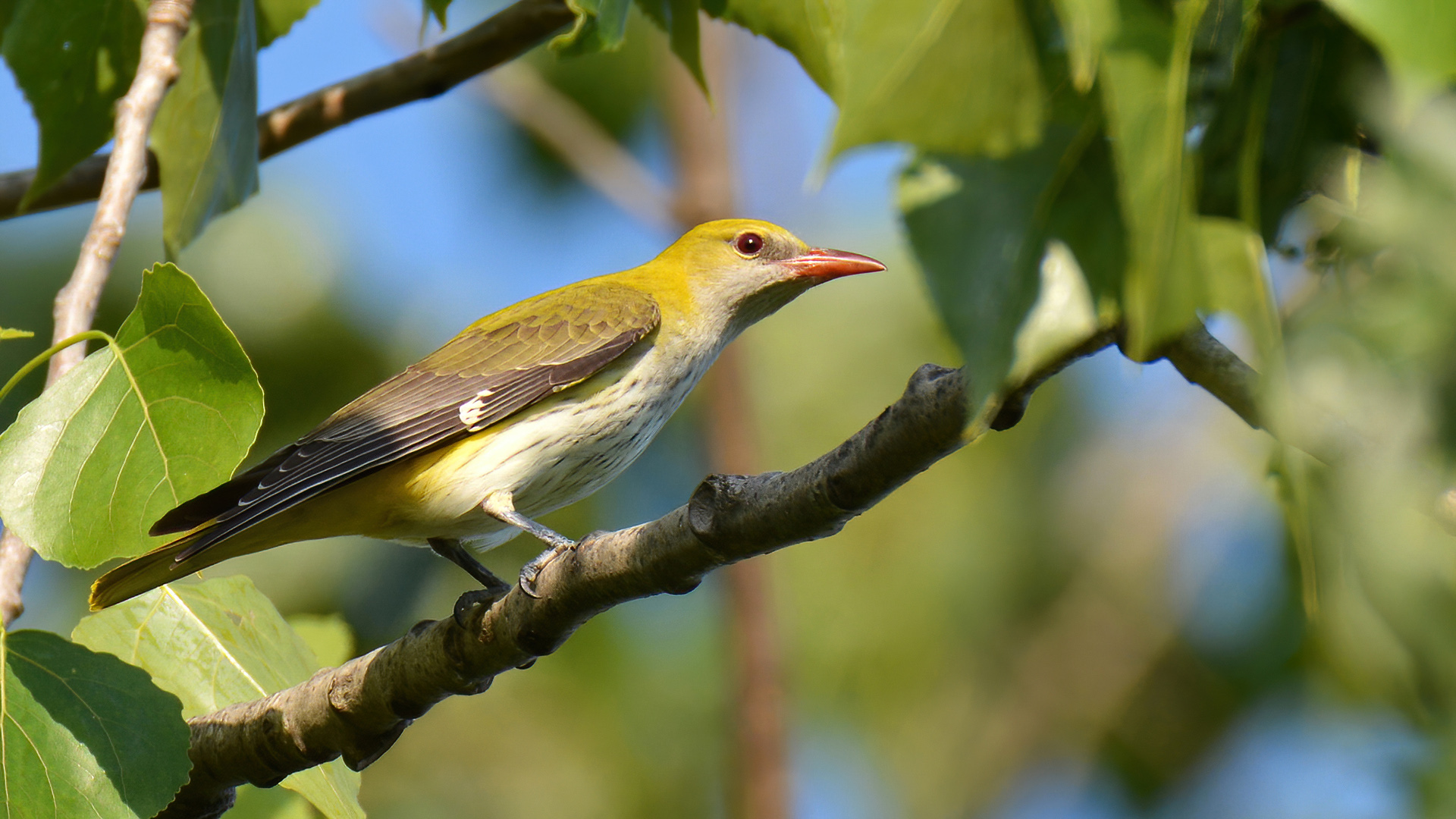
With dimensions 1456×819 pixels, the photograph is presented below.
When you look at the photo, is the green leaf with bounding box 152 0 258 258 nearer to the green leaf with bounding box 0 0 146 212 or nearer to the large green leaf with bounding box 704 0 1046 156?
the green leaf with bounding box 0 0 146 212

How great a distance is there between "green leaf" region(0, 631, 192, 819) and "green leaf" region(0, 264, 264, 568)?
273mm

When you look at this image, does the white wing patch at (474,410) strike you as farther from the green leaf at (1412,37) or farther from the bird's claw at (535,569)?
the green leaf at (1412,37)

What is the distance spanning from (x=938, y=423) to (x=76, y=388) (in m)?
1.53

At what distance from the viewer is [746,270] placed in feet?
16.3

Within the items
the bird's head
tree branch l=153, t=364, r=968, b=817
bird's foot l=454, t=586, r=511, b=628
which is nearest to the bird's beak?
the bird's head

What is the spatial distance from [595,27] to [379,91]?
1.91 m

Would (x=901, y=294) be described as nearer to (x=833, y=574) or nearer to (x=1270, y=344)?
(x=833, y=574)

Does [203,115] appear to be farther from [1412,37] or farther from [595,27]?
[1412,37]

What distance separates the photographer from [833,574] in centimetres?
1110

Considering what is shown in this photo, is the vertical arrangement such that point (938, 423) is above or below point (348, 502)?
above

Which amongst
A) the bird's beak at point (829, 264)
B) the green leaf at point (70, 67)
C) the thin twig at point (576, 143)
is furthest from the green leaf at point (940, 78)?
the thin twig at point (576, 143)

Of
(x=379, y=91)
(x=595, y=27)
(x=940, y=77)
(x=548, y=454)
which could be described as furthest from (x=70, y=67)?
(x=940, y=77)

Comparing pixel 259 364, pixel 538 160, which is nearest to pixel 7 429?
pixel 259 364

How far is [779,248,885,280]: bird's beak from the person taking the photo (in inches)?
183
